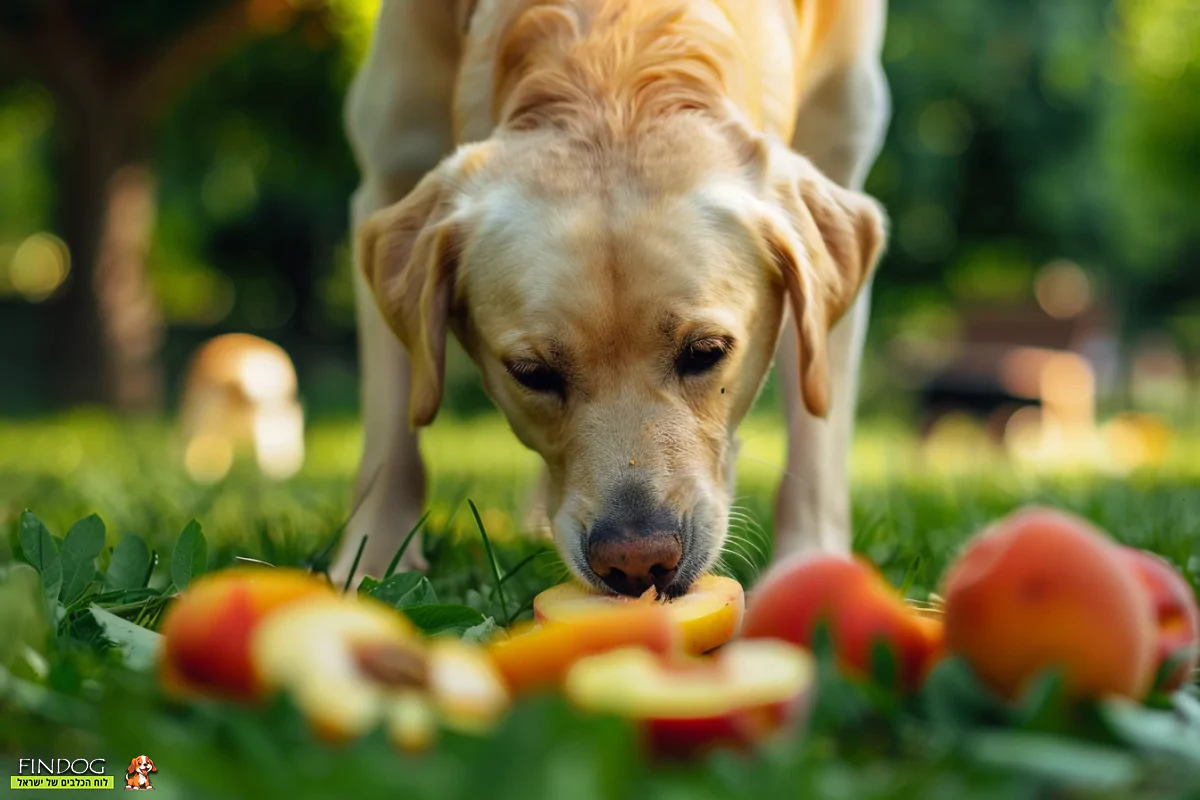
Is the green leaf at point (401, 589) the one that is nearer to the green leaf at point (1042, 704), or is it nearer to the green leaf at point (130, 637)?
the green leaf at point (130, 637)

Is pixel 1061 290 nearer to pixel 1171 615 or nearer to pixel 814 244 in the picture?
pixel 814 244

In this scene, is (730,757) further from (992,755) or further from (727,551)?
(727,551)

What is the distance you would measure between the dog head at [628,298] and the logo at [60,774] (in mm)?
1145

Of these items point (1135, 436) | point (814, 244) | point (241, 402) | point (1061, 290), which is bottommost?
point (1061, 290)

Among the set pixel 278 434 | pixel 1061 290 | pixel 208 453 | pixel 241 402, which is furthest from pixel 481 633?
pixel 1061 290

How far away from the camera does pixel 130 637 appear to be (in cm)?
170

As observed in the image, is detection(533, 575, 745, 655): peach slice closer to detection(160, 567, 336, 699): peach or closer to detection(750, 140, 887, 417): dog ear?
detection(160, 567, 336, 699): peach

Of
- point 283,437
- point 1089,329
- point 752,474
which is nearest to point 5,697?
point 752,474

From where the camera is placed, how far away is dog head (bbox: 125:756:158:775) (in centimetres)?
117

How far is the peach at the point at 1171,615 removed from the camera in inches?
61.1

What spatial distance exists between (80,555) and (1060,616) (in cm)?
143

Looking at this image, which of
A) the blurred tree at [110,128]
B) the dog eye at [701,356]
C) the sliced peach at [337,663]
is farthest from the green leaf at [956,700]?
the blurred tree at [110,128]

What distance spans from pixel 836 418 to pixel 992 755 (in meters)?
2.22

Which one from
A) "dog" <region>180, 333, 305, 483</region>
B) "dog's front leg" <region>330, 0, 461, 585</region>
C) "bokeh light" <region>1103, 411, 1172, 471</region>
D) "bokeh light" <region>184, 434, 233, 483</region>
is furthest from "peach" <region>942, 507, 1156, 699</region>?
"bokeh light" <region>1103, 411, 1172, 471</region>
